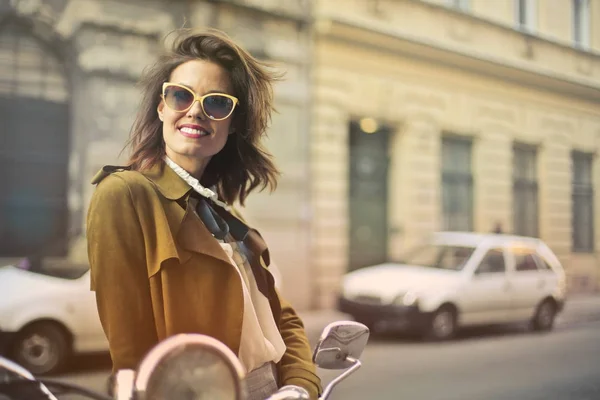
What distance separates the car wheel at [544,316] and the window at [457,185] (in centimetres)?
62

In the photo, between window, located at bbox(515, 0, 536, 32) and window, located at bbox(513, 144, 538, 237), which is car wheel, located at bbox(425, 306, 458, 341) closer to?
window, located at bbox(513, 144, 538, 237)

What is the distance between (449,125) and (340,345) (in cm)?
177

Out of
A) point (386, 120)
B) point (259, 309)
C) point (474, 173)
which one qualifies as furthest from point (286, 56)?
point (259, 309)

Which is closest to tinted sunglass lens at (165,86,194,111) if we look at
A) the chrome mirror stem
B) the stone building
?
the chrome mirror stem

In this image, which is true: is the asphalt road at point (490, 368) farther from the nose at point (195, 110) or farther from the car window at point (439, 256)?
the nose at point (195, 110)

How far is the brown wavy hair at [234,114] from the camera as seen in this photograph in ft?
3.99

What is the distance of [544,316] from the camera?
3326 mm

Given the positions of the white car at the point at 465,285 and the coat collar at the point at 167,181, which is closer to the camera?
the coat collar at the point at 167,181

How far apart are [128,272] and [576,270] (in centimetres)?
289

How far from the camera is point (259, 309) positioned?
4.14 feet

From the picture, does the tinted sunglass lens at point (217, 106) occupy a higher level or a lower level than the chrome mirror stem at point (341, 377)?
higher

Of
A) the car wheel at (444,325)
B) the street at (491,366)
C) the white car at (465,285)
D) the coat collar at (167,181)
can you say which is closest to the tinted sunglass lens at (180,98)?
the coat collar at (167,181)

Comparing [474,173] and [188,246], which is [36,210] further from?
[474,173]

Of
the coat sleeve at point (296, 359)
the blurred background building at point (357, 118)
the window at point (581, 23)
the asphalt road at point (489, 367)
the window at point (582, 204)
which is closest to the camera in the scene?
the coat sleeve at point (296, 359)
